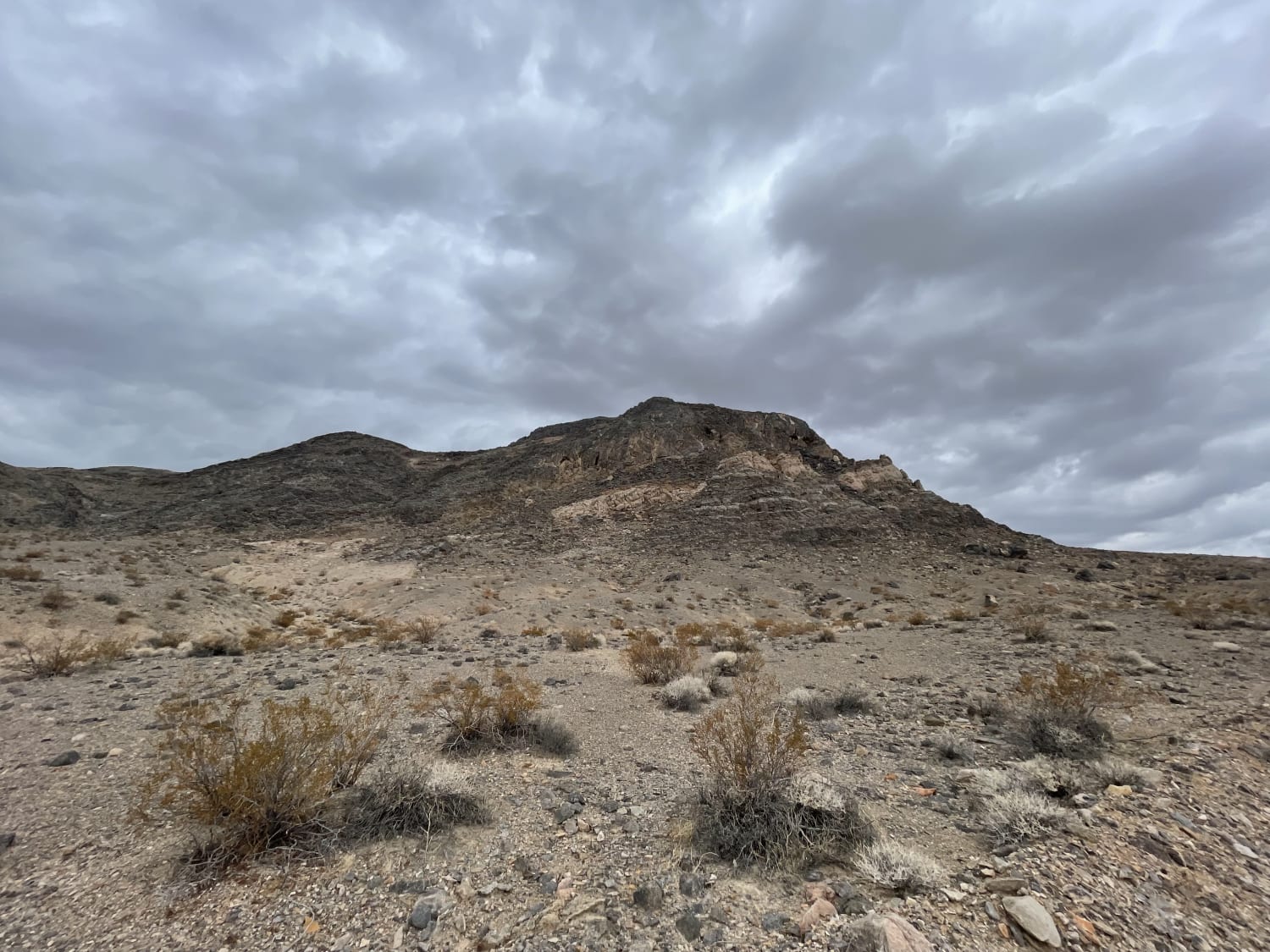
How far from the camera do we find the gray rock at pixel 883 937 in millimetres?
2912

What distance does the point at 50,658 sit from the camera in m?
10.1

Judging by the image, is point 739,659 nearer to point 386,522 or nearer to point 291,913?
point 291,913

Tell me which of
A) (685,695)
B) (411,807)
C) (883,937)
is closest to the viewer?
(883,937)

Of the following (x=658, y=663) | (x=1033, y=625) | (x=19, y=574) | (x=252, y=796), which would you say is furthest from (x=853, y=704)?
(x=19, y=574)

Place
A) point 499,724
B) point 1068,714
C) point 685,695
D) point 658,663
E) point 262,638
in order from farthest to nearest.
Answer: point 262,638, point 658,663, point 685,695, point 499,724, point 1068,714

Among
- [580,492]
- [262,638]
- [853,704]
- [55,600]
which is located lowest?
[262,638]

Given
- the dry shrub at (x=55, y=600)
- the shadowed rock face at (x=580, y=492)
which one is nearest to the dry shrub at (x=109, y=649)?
the dry shrub at (x=55, y=600)

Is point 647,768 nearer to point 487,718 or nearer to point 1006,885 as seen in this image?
point 487,718

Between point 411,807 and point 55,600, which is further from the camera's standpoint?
point 55,600

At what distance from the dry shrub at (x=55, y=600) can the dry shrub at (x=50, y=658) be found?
2845mm

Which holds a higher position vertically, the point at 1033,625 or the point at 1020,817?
the point at 1033,625

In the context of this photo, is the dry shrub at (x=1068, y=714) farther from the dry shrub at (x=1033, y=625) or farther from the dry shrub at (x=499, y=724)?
the dry shrub at (x=1033, y=625)

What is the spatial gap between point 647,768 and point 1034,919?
141 inches

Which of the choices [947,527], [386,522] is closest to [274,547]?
[386,522]
